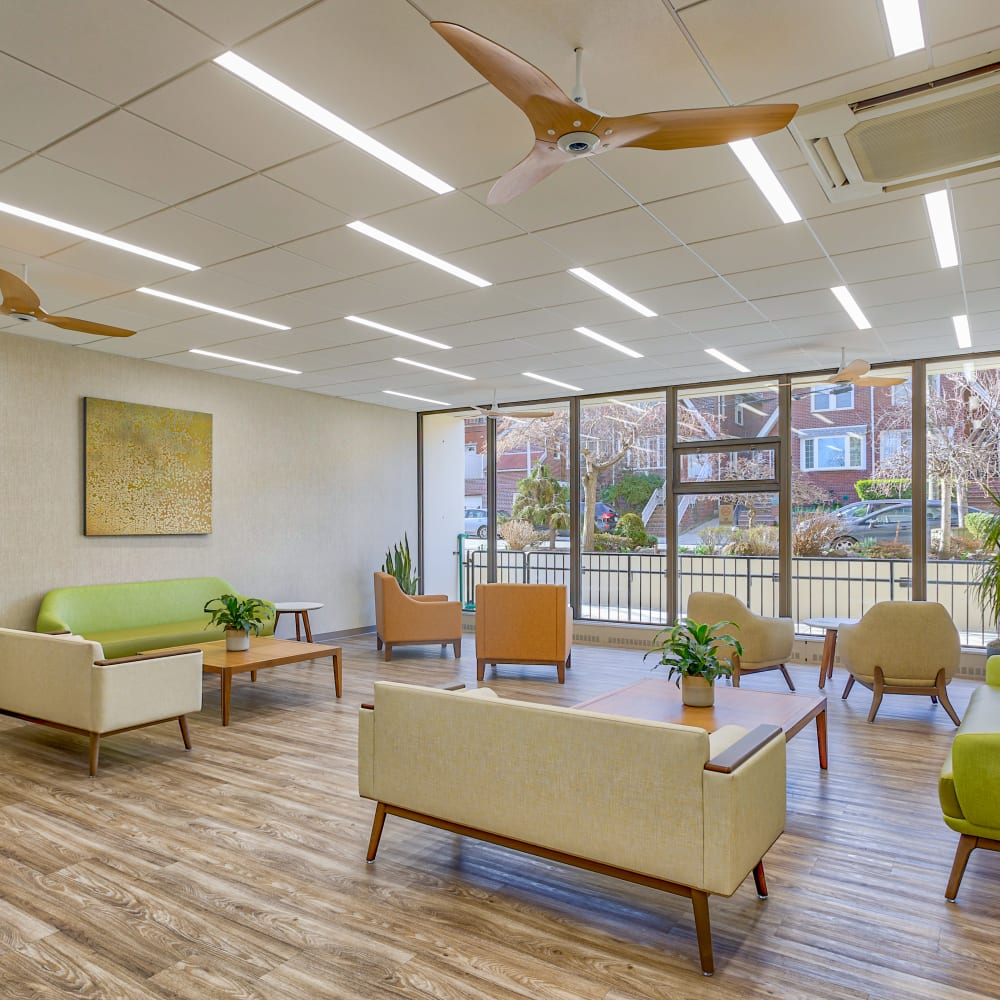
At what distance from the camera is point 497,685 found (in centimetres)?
657

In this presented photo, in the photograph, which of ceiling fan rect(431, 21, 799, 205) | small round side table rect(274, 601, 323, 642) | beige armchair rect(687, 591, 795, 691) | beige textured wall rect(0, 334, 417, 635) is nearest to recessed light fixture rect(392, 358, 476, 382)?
beige textured wall rect(0, 334, 417, 635)

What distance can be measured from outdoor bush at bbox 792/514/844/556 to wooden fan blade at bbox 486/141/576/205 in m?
6.15

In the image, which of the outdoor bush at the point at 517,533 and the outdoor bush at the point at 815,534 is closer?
the outdoor bush at the point at 815,534

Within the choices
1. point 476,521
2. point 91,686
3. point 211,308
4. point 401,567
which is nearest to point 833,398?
point 476,521

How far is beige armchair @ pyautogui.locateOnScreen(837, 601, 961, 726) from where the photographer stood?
5.16 meters

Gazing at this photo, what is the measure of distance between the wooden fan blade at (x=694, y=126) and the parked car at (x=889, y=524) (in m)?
6.12

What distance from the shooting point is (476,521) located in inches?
414

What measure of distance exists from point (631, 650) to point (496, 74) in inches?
282

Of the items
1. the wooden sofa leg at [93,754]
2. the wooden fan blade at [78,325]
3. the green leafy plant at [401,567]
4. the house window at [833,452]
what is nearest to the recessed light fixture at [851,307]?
the house window at [833,452]

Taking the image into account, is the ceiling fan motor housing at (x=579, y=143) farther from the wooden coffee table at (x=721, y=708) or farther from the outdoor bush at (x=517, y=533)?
the outdoor bush at (x=517, y=533)

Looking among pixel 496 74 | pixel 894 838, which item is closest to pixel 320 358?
pixel 496 74

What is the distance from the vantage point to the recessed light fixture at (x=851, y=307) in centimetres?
510

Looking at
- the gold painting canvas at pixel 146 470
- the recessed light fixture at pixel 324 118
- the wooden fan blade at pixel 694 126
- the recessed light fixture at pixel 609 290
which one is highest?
the recessed light fixture at pixel 324 118

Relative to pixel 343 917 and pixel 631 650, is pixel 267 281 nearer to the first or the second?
pixel 343 917
